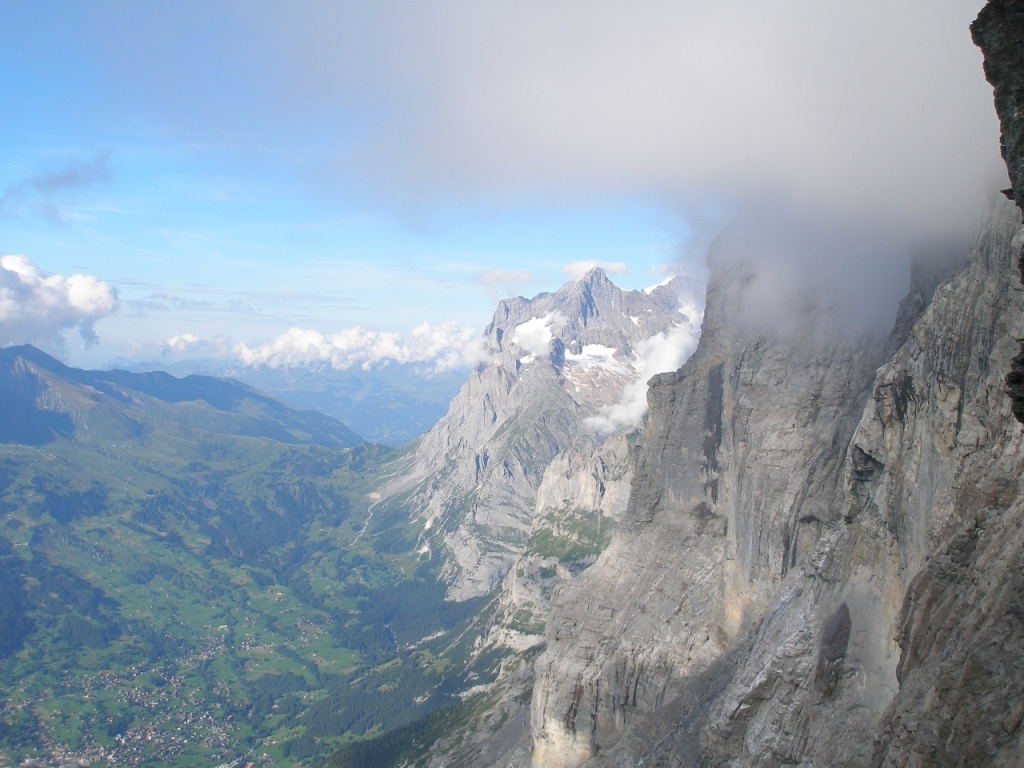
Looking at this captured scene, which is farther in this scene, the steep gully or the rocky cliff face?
the rocky cliff face

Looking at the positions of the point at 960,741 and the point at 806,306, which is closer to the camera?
the point at 960,741

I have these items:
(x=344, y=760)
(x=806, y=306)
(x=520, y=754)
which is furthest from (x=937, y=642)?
(x=344, y=760)

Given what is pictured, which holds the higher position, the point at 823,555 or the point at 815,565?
the point at 823,555

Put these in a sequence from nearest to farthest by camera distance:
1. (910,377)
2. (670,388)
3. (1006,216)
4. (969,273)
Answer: (1006,216)
(969,273)
(910,377)
(670,388)

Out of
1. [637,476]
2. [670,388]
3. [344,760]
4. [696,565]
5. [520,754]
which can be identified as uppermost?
[670,388]

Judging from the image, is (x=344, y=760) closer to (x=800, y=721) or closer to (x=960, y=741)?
(x=800, y=721)

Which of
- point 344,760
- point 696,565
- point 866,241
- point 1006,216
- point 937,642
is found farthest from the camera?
point 344,760

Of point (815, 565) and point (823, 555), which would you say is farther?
point (815, 565)

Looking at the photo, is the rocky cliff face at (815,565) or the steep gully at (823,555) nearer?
the steep gully at (823,555)

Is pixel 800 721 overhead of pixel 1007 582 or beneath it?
beneath
